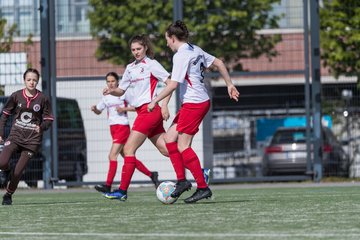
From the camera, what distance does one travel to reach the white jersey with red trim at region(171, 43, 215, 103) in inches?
461

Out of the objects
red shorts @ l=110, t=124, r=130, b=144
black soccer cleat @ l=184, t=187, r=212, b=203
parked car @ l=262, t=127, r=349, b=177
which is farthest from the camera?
parked car @ l=262, t=127, r=349, b=177

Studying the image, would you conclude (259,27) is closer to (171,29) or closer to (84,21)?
(84,21)

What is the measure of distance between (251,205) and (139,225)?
2748 millimetres

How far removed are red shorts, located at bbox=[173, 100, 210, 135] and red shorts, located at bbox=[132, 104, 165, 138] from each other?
2.50ft

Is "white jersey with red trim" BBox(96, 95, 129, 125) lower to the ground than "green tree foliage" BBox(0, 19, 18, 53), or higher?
lower

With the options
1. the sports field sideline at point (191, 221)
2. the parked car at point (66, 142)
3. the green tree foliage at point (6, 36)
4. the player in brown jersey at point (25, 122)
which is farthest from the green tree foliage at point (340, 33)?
the sports field sideline at point (191, 221)

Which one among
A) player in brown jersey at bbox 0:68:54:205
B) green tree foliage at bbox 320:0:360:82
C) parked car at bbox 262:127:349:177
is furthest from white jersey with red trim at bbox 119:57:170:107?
green tree foliage at bbox 320:0:360:82

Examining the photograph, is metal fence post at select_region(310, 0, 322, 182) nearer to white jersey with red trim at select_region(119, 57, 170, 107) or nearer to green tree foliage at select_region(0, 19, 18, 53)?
green tree foliage at select_region(0, 19, 18, 53)

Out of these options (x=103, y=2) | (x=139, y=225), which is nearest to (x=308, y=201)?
(x=139, y=225)

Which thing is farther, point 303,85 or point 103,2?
point 103,2

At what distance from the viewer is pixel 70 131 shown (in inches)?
824

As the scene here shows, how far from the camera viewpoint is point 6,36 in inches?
815

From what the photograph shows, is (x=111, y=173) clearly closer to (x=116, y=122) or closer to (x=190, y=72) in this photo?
(x=116, y=122)

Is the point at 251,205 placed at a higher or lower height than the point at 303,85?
lower
